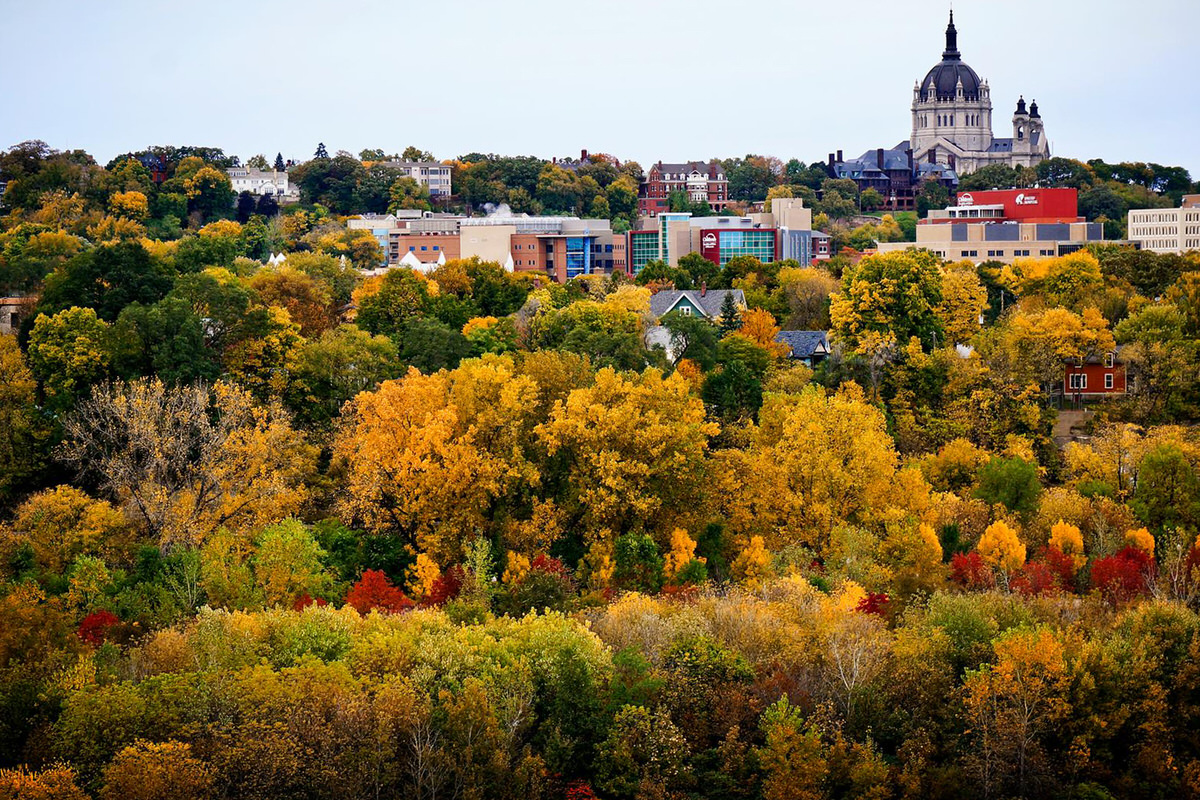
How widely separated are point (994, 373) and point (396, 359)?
746 inches

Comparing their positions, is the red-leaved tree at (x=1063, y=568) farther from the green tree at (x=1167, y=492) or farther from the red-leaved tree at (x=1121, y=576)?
the green tree at (x=1167, y=492)

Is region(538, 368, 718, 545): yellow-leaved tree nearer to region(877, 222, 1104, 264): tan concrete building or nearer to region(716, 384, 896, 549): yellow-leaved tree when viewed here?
region(716, 384, 896, 549): yellow-leaved tree

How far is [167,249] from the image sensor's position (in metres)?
81.6

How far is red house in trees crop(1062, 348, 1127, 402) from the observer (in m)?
56.4

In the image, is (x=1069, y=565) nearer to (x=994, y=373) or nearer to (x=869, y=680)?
(x=869, y=680)

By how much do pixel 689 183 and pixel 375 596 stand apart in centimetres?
10080

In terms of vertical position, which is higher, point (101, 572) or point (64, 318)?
point (64, 318)

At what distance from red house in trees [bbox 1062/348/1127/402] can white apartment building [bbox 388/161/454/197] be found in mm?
84567

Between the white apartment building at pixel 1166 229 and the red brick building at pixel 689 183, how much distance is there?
33.9 m

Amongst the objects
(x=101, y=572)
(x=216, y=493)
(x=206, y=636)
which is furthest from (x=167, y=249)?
(x=206, y=636)

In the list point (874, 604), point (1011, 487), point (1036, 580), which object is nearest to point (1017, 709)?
point (874, 604)

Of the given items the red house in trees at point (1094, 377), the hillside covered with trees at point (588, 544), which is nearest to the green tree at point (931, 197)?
the hillside covered with trees at point (588, 544)

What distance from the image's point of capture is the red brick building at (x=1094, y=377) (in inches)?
2221

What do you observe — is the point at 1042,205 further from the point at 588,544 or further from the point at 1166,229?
the point at 588,544
